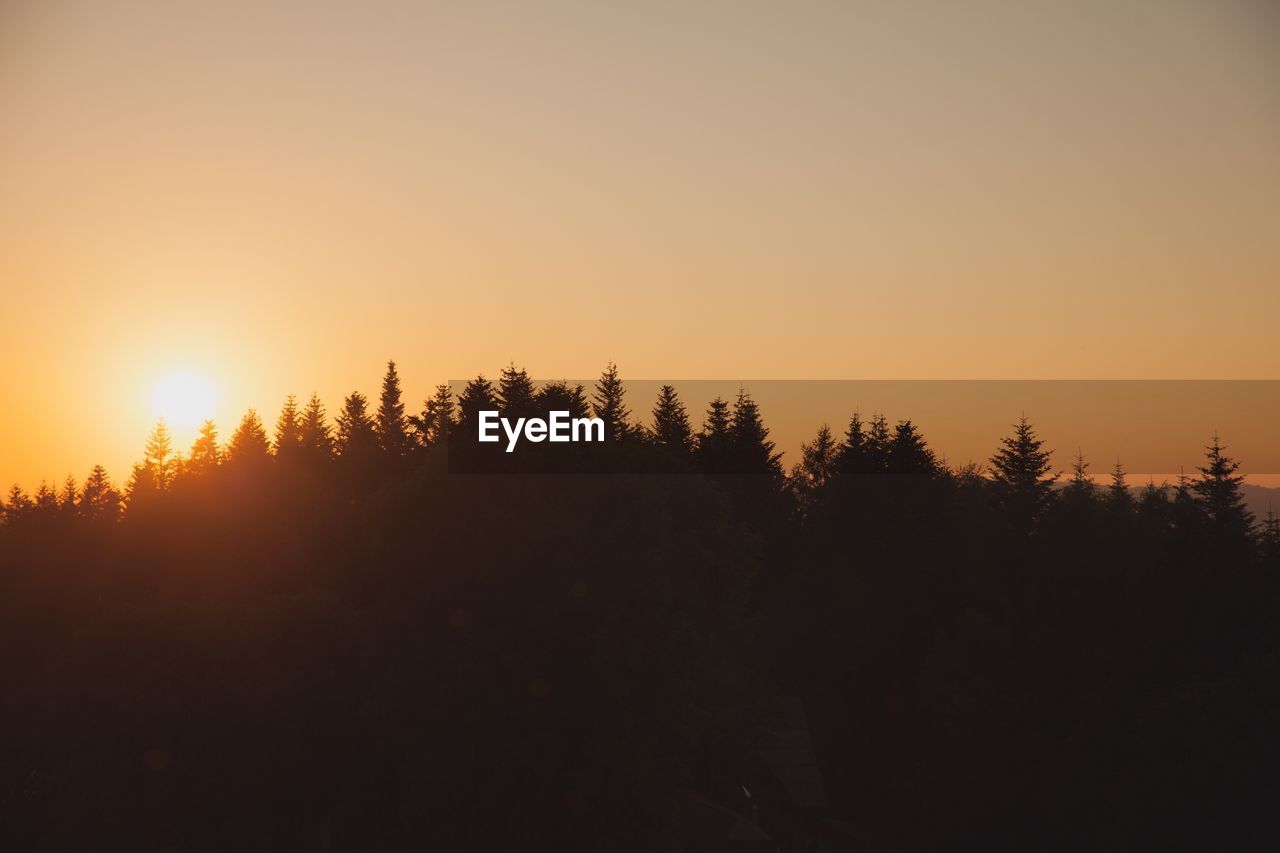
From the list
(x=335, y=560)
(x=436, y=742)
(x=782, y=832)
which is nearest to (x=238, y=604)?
(x=335, y=560)

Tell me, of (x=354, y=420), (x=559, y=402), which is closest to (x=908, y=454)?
(x=559, y=402)

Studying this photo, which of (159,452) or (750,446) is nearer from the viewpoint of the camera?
(750,446)

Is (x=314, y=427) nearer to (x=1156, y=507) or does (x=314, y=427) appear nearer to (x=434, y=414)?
(x=434, y=414)

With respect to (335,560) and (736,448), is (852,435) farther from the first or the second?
(335,560)

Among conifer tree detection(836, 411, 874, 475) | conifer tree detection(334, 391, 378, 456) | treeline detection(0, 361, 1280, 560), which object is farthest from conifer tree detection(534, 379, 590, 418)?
conifer tree detection(334, 391, 378, 456)

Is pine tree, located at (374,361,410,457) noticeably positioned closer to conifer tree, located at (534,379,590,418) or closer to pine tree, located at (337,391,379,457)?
pine tree, located at (337,391,379,457)

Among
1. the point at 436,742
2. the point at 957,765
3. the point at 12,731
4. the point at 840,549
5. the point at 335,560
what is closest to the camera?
the point at 436,742

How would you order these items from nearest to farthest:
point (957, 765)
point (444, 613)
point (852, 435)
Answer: point (444, 613), point (957, 765), point (852, 435)
